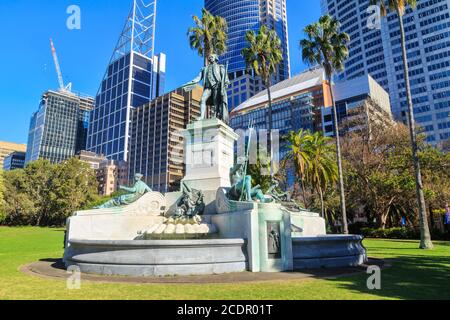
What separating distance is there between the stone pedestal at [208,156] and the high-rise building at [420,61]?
127975 millimetres

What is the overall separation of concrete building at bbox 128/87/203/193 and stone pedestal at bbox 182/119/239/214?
13011 centimetres

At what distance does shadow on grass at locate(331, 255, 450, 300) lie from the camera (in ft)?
22.3

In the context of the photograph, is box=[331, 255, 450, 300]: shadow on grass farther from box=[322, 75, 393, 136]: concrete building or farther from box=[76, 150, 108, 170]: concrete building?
box=[76, 150, 108, 170]: concrete building

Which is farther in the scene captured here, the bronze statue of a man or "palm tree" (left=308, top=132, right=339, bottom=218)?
"palm tree" (left=308, top=132, right=339, bottom=218)

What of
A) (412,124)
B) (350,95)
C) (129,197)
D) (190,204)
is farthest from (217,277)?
(350,95)

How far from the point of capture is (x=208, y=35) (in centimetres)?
2975

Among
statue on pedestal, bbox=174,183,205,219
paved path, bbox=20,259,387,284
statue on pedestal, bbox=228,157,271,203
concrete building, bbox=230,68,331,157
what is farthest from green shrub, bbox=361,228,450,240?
concrete building, bbox=230,68,331,157

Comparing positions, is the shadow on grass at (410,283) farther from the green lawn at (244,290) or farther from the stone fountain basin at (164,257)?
the stone fountain basin at (164,257)

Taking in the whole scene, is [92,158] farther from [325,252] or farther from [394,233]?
[325,252]

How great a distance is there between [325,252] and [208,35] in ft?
80.7

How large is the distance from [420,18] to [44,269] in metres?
167

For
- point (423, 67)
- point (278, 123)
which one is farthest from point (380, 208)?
point (423, 67)

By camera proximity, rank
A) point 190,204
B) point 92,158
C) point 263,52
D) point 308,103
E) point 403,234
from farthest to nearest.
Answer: point 92,158 → point 308,103 → point 403,234 → point 263,52 → point 190,204

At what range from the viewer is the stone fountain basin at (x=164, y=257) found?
8.62 metres
